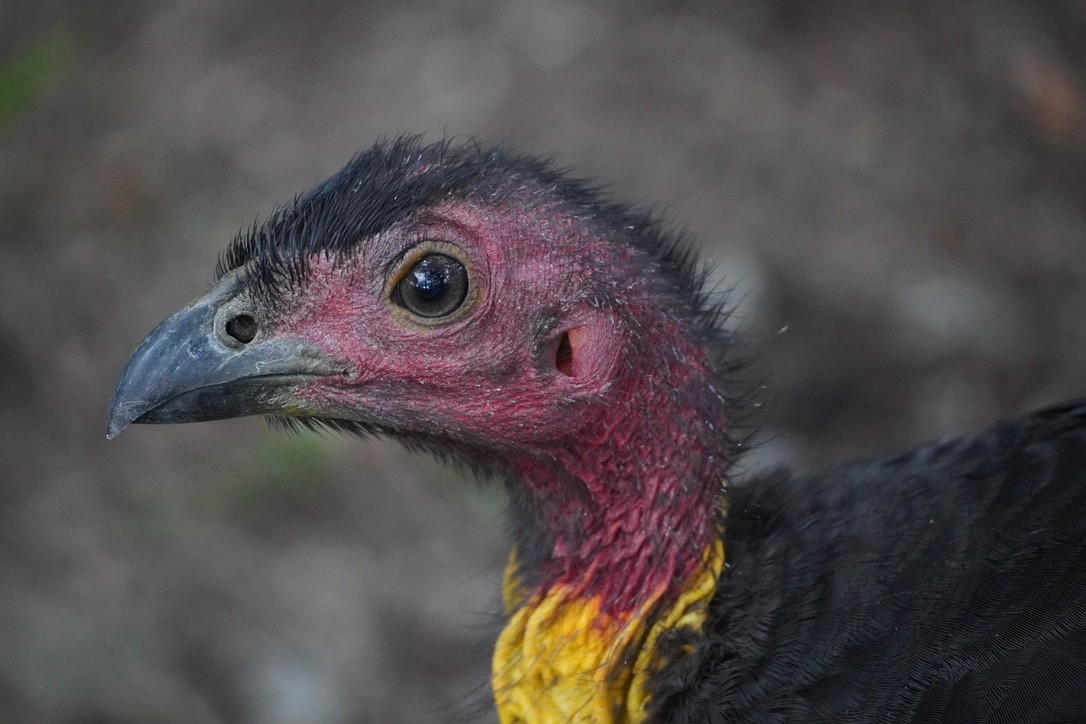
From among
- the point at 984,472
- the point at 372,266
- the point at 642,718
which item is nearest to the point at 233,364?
the point at 372,266

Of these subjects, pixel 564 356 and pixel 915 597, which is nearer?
pixel 915 597

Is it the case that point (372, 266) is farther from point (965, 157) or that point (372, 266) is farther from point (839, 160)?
point (965, 157)

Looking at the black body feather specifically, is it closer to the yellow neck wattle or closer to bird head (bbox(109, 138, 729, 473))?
the yellow neck wattle

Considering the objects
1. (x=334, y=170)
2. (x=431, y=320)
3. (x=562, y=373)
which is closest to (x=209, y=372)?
(x=431, y=320)

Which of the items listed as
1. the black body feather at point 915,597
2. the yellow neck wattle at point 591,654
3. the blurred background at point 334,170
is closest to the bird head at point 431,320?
the yellow neck wattle at point 591,654

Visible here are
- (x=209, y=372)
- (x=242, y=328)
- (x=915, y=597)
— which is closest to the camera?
(x=915, y=597)

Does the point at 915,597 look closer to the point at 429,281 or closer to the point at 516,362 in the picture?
the point at 516,362

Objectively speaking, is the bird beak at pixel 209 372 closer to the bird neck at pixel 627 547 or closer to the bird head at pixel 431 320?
the bird head at pixel 431 320
